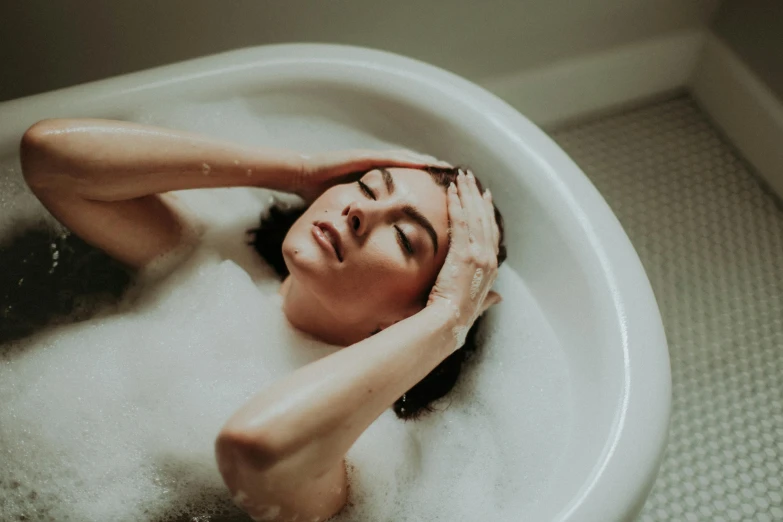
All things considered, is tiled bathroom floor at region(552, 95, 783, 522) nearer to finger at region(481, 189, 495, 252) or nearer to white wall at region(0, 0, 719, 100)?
white wall at region(0, 0, 719, 100)

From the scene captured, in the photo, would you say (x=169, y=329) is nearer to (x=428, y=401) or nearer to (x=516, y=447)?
(x=428, y=401)

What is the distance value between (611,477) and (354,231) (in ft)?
1.46

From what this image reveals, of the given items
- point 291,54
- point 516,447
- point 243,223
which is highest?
point 291,54

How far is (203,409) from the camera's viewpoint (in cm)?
96

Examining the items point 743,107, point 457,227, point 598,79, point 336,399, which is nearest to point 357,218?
point 457,227

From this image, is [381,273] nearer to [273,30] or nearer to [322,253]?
[322,253]

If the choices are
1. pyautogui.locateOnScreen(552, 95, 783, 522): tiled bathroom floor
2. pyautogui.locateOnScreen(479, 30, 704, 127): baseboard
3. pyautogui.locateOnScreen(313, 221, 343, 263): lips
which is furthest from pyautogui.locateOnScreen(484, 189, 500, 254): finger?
pyautogui.locateOnScreen(479, 30, 704, 127): baseboard

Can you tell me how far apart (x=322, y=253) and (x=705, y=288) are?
3.44 feet

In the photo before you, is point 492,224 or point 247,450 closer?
point 247,450

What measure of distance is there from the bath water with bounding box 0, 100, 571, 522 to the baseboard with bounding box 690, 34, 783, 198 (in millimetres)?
982

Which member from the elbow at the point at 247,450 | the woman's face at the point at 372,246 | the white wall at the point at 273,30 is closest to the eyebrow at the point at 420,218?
the woman's face at the point at 372,246

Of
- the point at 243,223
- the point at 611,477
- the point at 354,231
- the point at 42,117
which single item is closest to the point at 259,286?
the point at 243,223

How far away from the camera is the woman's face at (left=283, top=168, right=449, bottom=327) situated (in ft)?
2.89

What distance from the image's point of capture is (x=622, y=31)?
173cm
